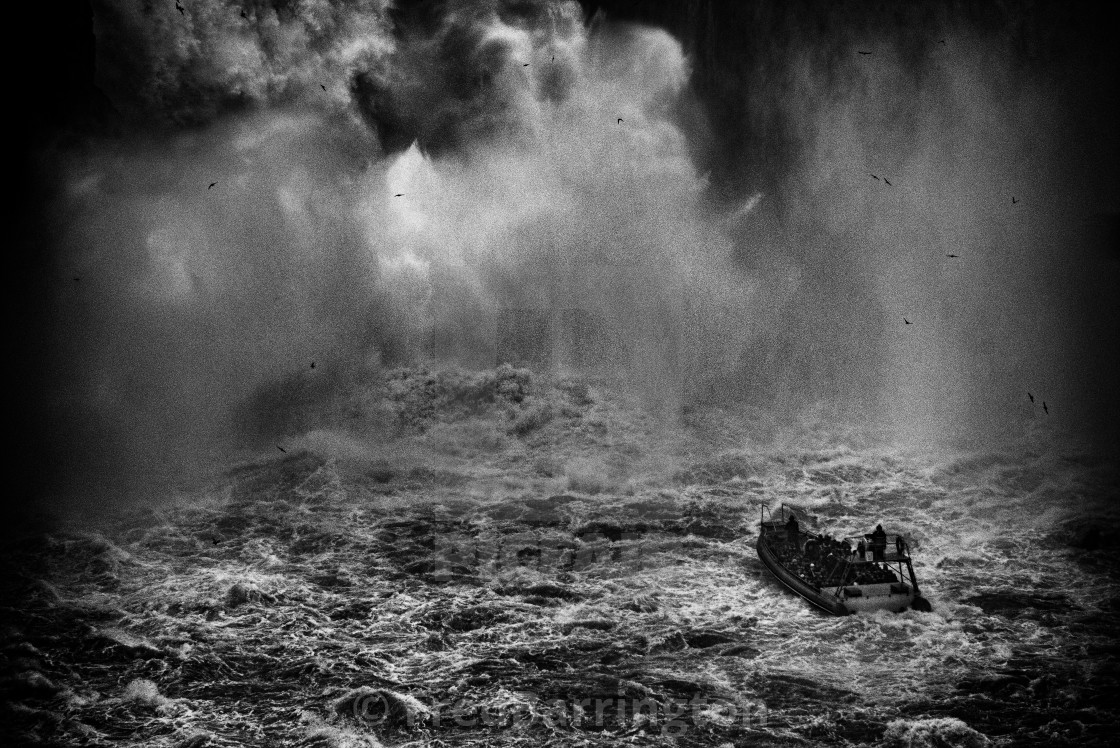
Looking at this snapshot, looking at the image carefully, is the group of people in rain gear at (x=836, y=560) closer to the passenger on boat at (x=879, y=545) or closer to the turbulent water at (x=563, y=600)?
the passenger on boat at (x=879, y=545)

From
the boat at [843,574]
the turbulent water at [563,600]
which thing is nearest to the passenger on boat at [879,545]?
the boat at [843,574]

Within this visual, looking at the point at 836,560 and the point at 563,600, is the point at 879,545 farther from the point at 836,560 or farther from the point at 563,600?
the point at 563,600

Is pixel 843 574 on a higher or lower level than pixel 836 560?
lower

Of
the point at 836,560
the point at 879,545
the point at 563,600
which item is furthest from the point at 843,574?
the point at 563,600

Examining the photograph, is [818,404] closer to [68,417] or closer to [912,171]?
[912,171]

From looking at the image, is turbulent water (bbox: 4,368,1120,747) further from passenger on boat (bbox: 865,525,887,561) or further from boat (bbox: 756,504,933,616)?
passenger on boat (bbox: 865,525,887,561)

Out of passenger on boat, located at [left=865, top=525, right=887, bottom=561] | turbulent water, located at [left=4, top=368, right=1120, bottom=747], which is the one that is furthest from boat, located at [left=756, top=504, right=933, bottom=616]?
turbulent water, located at [left=4, top=368, right=1120, bottom=747]
